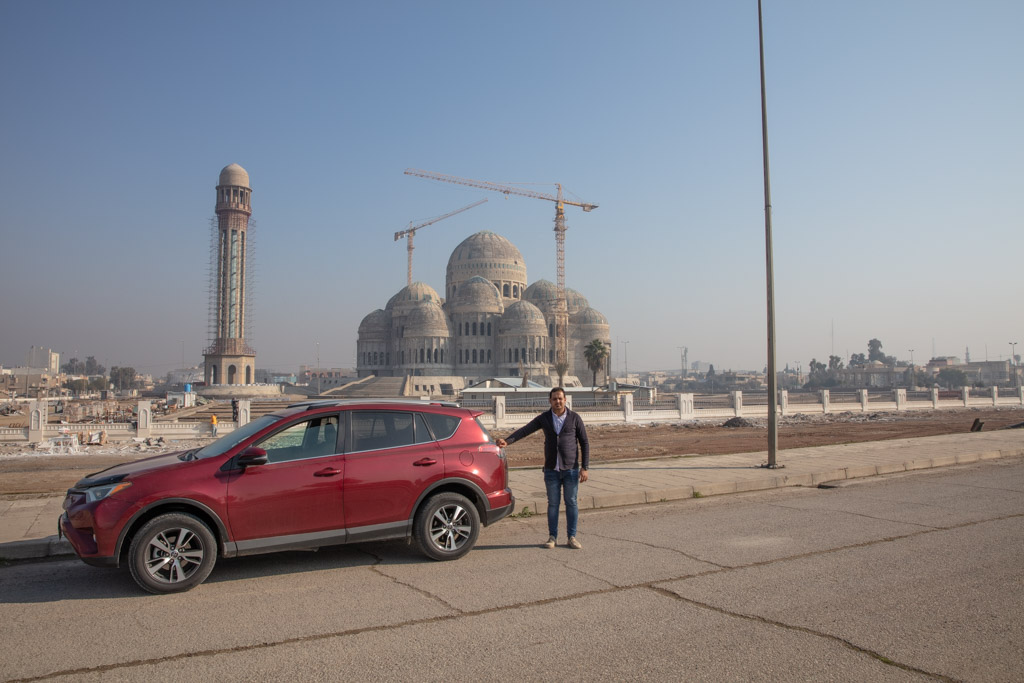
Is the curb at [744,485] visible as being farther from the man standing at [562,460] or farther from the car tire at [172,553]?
the car tire at [172,553]

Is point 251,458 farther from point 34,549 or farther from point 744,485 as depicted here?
point 744,485

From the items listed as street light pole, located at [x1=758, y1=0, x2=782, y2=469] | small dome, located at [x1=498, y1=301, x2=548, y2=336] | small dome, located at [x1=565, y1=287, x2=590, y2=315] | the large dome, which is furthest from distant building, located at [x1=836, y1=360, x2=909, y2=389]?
street light pole, located at [x1=758, y1=0, x2=782, y2=469]

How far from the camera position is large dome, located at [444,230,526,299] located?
4077 inches

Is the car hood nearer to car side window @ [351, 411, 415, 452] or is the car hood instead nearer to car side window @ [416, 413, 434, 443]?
car side window @ [351, 411, 415, 452]

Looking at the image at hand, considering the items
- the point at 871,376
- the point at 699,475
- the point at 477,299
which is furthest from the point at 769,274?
the point at 871,376

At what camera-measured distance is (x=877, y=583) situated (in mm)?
6477

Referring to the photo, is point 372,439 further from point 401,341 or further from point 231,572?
point 401,341

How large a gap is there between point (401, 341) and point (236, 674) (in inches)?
3571

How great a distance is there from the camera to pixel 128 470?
6.86 metres

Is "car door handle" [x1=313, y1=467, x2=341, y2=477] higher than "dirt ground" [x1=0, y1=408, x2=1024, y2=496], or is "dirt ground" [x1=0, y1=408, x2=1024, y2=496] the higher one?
"car door handle" [x1=313, y1=467, x2=341, y2=477]

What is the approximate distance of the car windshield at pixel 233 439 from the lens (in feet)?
23.1

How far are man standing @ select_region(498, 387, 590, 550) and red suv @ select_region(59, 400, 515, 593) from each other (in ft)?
1.82

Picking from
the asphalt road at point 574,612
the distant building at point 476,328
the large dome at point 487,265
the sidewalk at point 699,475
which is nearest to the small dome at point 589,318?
the distant building at point 476,328

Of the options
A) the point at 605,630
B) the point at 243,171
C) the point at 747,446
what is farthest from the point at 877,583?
the point at 243,171
